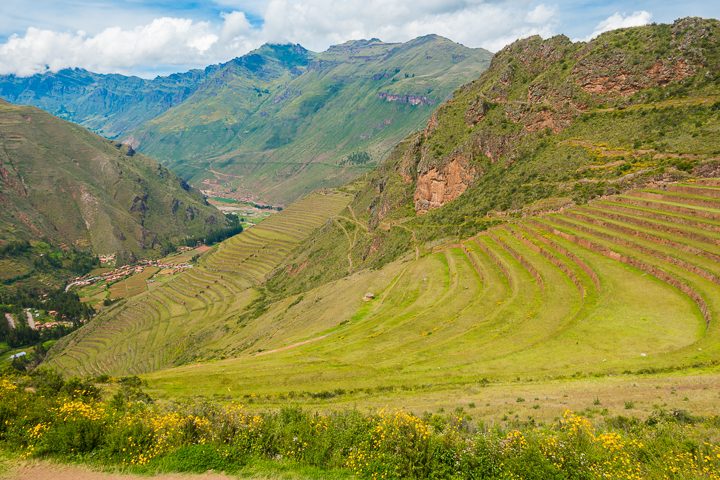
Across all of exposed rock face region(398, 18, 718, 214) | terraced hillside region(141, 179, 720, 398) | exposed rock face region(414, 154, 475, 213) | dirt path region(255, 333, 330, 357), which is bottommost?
dirt path region(255, 333, 330, 357)

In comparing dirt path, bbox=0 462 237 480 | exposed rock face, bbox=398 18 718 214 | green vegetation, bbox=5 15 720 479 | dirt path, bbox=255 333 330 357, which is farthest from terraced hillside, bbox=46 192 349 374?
dirt path, bbox=0 462 237 480

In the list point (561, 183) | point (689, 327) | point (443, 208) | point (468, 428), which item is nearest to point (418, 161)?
point (443, 208)

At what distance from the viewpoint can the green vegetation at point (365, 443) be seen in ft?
43.2

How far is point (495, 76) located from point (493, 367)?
109529mm

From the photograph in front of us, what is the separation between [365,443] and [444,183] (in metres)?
91.4

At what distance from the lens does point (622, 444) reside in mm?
13523

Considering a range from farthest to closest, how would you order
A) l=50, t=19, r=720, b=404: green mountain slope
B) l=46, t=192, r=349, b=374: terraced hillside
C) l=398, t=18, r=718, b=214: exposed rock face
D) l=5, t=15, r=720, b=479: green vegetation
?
l=46, t=192, r=349, b=374: terraced hillside < l=398, t=18, r=718, b=214: exposed rock face < l=50, t=19, r=720, b=404: green mountain slope < l=5, t=15, r=720, b=479: green vegetation

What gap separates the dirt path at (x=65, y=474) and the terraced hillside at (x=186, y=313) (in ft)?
242

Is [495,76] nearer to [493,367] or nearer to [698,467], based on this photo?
[493,367]

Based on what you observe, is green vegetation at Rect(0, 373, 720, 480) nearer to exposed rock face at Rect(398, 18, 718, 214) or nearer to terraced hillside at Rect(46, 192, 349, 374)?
terraced hillside at Rect(46, 192, 349, 374)

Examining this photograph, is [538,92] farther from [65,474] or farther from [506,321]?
[65,474]

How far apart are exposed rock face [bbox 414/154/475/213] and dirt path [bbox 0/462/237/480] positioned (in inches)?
3559

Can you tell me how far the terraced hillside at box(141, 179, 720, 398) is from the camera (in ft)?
94.1

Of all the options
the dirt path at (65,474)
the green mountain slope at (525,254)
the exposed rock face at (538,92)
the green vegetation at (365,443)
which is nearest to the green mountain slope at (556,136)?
the exposed rock face at (538,92)
